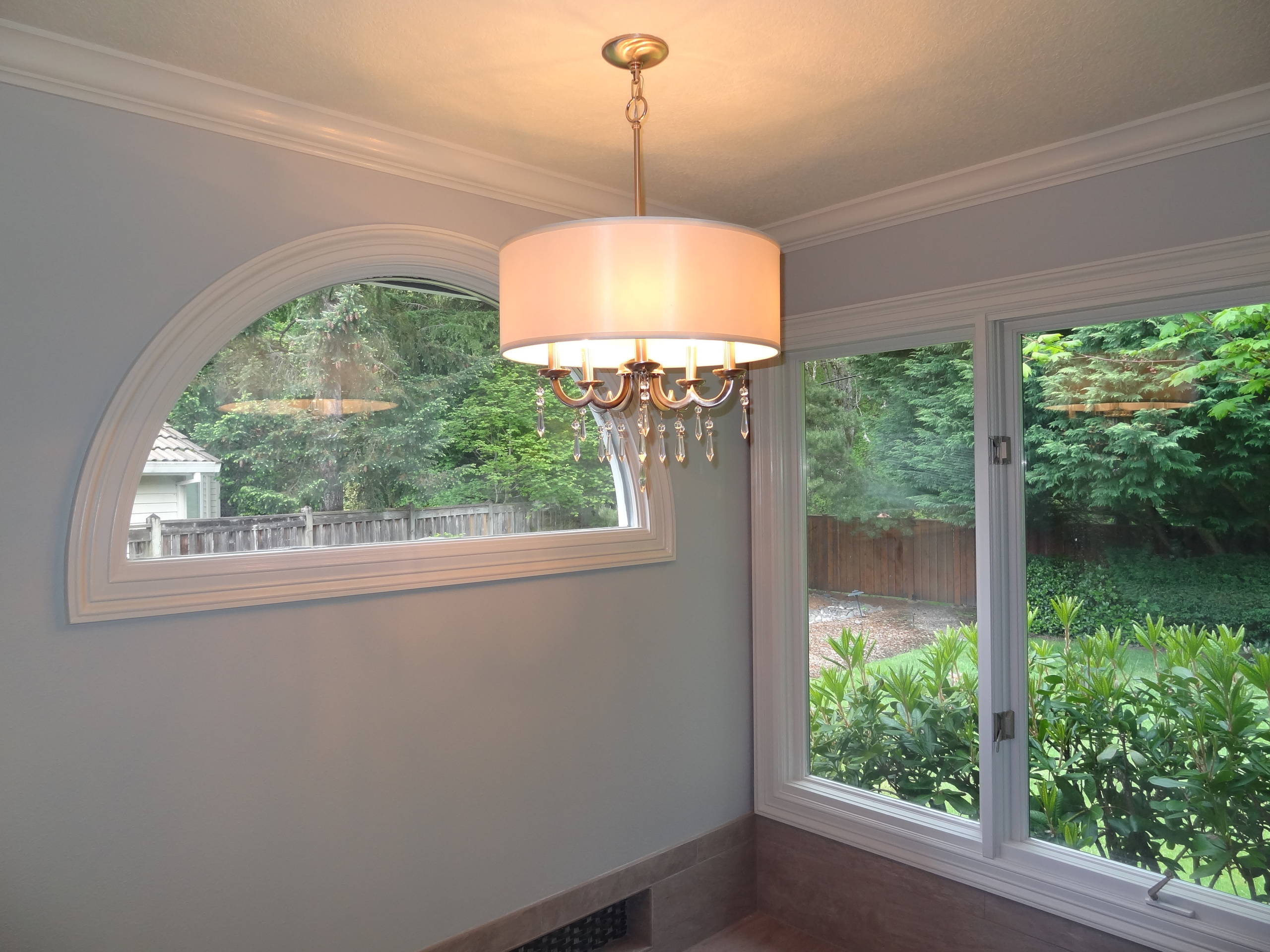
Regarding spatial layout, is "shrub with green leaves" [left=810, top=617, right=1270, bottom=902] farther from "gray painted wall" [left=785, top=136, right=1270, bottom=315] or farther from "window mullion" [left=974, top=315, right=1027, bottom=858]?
"gray painted wall" [left=785, top=136, right=1270, bottom=315]

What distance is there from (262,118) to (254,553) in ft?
3.48

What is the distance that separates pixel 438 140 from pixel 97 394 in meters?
1.09

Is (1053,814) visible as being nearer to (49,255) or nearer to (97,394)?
(97,394)

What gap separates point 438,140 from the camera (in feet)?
7.59

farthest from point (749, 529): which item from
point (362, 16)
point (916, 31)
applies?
point (362, 16)

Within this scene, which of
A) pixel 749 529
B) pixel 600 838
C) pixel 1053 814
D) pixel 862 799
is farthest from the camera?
pixel 749 529

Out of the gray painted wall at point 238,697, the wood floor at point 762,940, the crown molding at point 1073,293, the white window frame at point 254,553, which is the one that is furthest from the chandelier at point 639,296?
the wood floor at point 762,940

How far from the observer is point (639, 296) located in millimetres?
1322

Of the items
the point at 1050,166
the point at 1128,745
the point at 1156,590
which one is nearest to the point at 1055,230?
the point at 1050,166

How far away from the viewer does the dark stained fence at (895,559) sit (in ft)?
8.95

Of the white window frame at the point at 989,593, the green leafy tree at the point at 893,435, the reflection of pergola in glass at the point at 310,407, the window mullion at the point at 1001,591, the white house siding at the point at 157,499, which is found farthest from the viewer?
the green leafy tree at the point at 893,435

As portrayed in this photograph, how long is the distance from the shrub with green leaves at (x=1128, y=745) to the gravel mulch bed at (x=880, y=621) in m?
0.05

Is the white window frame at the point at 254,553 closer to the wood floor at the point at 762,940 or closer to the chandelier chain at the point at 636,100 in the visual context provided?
the chandelier chain at the point at 636,100

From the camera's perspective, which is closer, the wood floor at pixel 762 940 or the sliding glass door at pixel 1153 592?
the sliding glass door at pixel 1153 592
